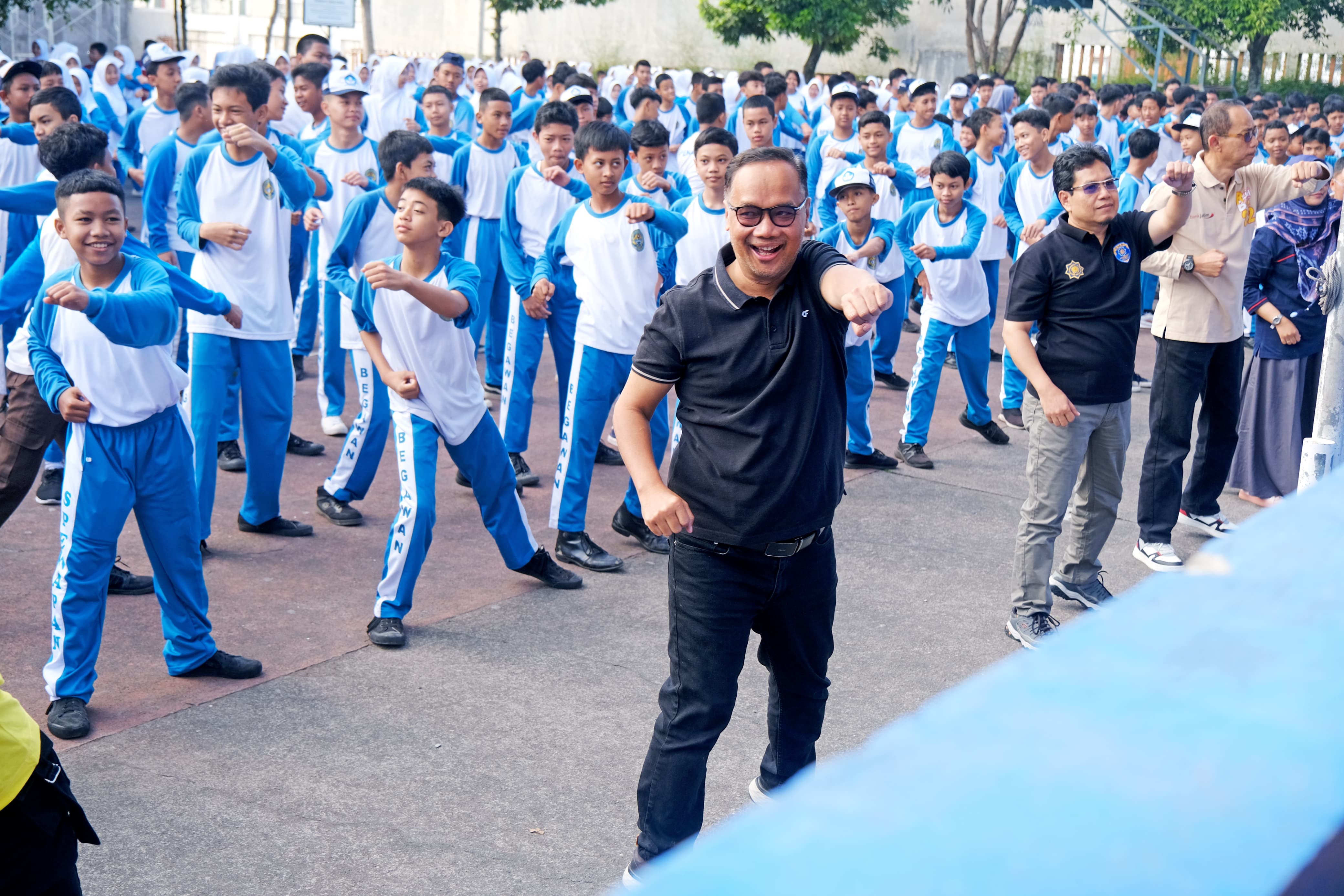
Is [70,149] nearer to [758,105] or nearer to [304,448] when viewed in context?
[304,448]

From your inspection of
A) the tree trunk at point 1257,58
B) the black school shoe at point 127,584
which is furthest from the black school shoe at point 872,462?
the tree trunk at point 1257,58

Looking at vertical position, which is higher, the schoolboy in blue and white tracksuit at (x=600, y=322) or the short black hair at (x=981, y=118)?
the short black hair at (x=981, y=118)

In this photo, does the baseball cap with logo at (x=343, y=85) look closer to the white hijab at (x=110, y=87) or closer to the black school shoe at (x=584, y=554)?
the black school shoe at (x=584, y=554)

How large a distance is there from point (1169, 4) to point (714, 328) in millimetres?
30936

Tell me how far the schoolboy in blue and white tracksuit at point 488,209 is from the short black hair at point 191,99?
178 centimetres

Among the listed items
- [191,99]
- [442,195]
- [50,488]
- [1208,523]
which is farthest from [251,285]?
[1208,523]

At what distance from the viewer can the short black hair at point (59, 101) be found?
7.39m

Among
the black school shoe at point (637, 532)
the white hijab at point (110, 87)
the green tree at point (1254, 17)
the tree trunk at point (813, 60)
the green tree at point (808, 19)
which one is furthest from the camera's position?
the green tree at point (808, 19)

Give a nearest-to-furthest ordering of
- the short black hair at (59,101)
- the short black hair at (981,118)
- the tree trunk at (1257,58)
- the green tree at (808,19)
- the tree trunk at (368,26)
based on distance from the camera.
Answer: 1. the short black hair at (59,101)
2. the short black hair at (981,118)
3. the tree trunk at (1257,58)
4. the tree trunk at (368,26)
5. the green tree at (808,19)

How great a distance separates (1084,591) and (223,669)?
11.3ft

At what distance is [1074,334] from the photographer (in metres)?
5.17

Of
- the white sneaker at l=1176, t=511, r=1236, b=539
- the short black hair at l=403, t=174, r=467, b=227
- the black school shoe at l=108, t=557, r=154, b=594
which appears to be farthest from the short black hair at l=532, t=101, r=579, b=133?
the white sneaker at l=1176, t=511, r=1236, b=539

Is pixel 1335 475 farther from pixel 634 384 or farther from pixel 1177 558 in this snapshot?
pixel 1177 558

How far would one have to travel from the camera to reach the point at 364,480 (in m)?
6.54
